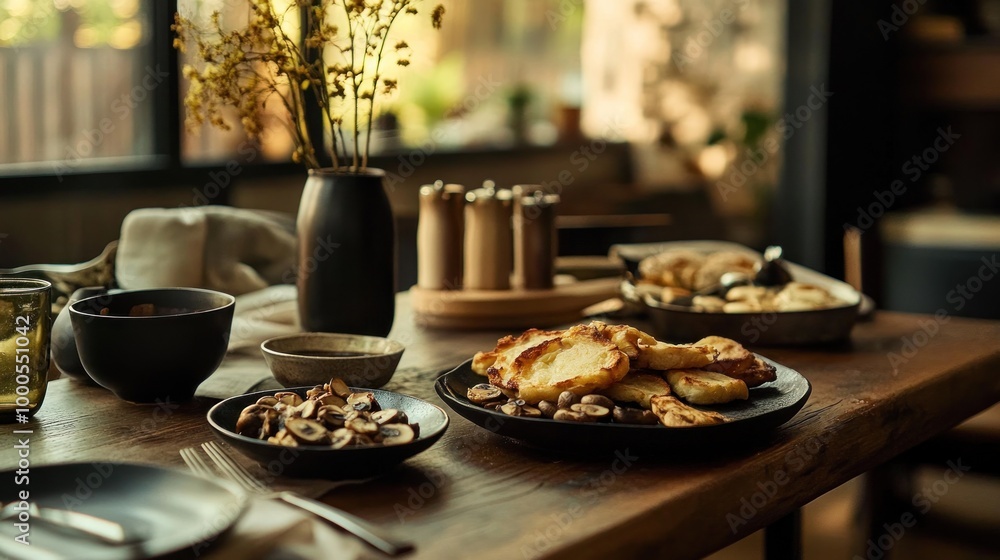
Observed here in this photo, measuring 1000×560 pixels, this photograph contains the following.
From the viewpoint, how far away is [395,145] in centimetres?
471

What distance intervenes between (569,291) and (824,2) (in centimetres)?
336

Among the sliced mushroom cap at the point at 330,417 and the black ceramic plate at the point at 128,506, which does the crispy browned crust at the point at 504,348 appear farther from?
the black ceramic plate at the point at 128,506

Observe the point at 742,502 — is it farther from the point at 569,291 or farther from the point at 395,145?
the point at 395,145

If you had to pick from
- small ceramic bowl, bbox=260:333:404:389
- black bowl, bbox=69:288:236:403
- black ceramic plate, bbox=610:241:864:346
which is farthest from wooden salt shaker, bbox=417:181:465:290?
black bowl, bbox=69:288:236:403

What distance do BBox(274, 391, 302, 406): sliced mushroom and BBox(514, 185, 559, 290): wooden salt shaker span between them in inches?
32.8

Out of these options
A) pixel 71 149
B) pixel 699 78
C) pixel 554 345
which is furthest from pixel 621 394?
pixel 699 78

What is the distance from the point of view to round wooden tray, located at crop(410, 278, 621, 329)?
5.77 feet

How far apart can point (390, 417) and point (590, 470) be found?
0.67ft

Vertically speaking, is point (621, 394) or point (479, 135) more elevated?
point (479, 135)

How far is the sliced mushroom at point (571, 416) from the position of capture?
3.31 feet

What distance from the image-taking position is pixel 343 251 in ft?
4.87

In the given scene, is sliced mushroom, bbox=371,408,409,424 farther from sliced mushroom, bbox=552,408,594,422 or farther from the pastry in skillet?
the pastry in skillet

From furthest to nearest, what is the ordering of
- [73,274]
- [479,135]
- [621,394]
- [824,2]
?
[479,135], [824,2], [73,274], [621,394]

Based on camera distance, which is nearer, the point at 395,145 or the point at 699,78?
the point at 395,145
